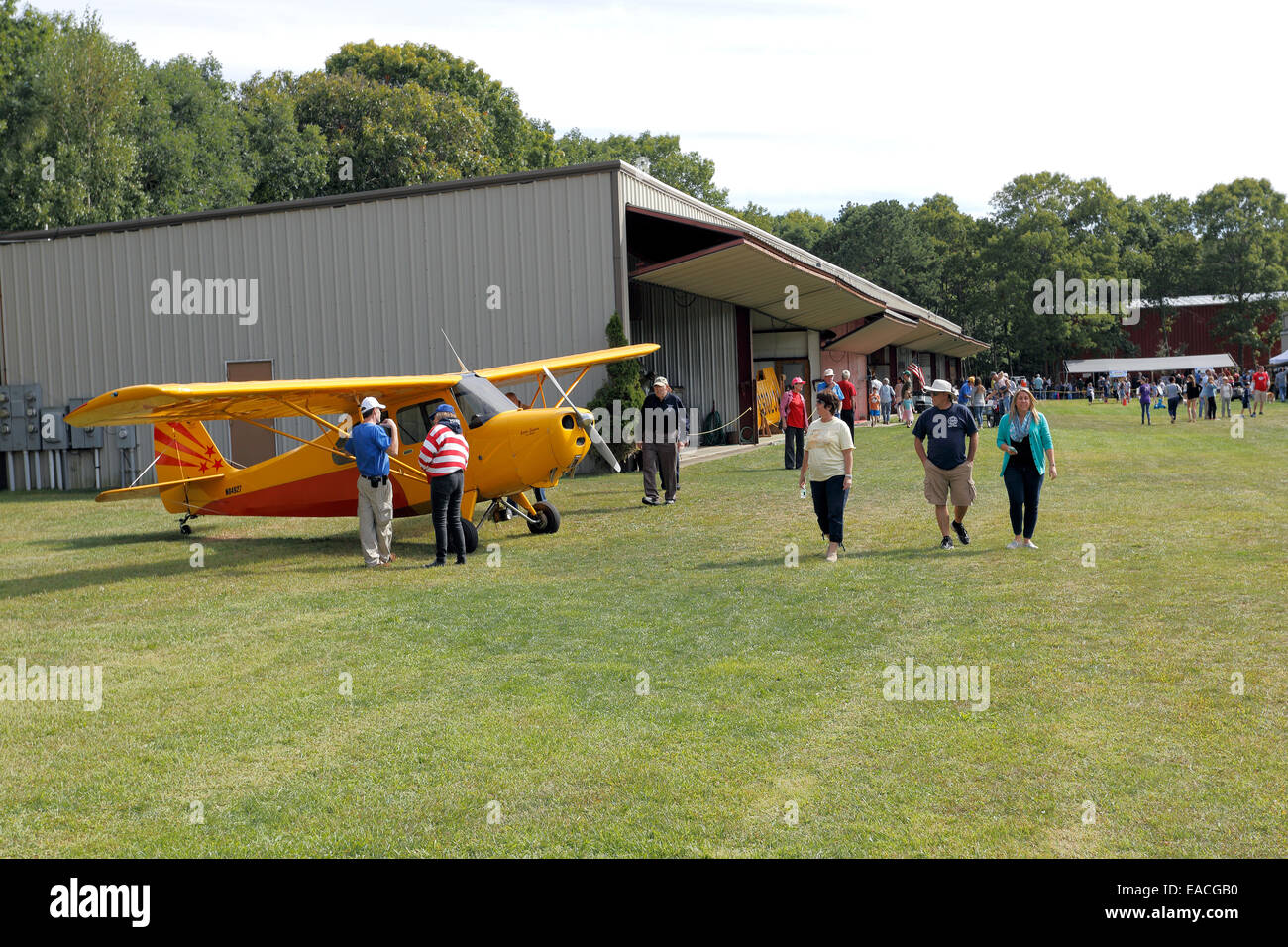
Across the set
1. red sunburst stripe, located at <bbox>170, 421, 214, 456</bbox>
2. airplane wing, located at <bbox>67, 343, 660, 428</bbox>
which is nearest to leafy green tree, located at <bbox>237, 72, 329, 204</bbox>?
red sunburst stripe, located at <bbox>170, 421, 214, 456</bbox>

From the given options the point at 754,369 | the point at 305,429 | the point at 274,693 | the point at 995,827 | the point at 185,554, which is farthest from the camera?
the point at 754,369

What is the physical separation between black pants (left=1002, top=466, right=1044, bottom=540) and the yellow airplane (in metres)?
5.17

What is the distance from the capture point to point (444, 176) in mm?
47969

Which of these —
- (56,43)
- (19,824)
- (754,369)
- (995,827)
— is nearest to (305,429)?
(754,369)

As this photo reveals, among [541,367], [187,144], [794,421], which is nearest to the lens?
[541,367]

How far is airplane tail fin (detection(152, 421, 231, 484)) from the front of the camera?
1534 cm

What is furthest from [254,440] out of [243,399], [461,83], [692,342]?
[461,83]

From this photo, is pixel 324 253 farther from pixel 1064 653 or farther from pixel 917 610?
pixel 1064 653

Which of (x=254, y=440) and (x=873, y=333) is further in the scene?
(x=873, y=333)

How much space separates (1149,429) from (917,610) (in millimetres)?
27569

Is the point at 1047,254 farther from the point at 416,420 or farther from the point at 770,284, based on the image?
the point at 416,420

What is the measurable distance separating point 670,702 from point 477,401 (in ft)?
26.3

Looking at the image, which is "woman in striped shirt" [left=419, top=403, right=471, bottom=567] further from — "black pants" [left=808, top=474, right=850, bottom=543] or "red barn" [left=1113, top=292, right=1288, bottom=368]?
"red barn" [left=1113, top=292, right=1288, bottom=368]

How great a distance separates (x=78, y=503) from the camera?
22156mm
